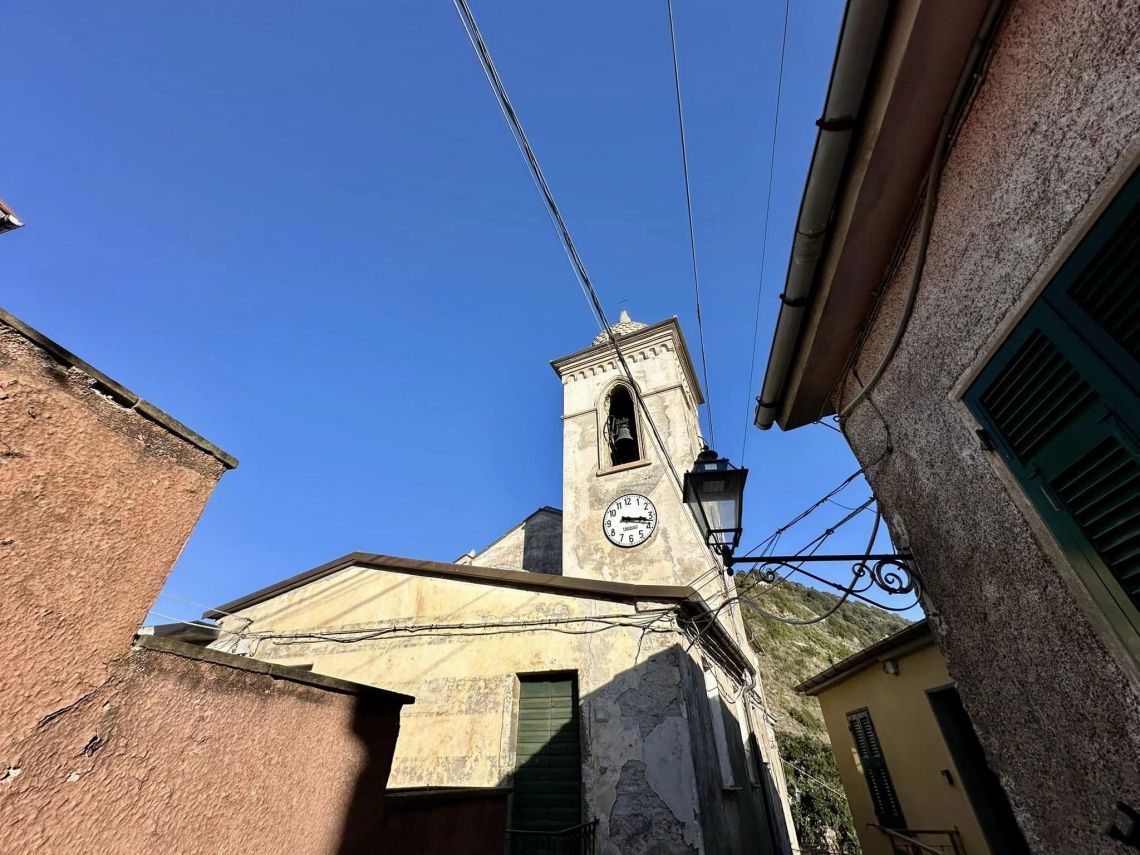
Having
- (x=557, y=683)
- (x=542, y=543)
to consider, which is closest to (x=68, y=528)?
(x=557, y=683)

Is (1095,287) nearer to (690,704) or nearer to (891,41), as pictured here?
(891,41)

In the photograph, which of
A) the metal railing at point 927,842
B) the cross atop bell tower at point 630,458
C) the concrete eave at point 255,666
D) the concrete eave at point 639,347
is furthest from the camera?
the concrete eave at point 639,347

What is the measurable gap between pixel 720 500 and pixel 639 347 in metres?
12.3

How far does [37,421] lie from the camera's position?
197 centimetres

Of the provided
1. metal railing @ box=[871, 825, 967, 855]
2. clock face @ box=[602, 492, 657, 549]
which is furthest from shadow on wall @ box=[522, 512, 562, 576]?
metal railing @ box=[871, 825, 967, 855]

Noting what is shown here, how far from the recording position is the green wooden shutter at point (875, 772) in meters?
8.05

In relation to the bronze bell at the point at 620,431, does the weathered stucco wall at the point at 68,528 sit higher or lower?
lower

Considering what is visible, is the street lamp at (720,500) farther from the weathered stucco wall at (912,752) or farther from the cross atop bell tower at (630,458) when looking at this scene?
the cross atop bell tower at (630,458)

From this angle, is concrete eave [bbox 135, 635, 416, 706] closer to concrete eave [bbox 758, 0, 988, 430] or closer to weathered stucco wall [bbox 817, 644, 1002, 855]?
concrete eave [bbox 758, 0, 988, 430]

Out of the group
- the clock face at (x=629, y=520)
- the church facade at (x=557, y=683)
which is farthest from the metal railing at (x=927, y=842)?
the clock face at (x=629, y=520)

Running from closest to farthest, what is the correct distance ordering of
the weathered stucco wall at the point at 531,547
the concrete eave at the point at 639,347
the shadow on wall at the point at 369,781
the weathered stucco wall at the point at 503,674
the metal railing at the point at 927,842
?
the shadow on wall at the point at 369,781 < the weathered stucco wall at the point at 503,674 < the metal railing at the point at 927,842 < the weathered stucco wall at the point at 531,547 < the concrete eave at the point at 639,347

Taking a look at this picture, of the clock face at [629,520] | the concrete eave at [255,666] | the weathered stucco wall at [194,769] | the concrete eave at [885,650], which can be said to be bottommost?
the weathered stucco wall at [194,769]

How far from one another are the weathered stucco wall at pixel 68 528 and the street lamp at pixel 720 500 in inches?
Answer: 145

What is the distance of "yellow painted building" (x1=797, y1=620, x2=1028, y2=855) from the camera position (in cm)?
604
